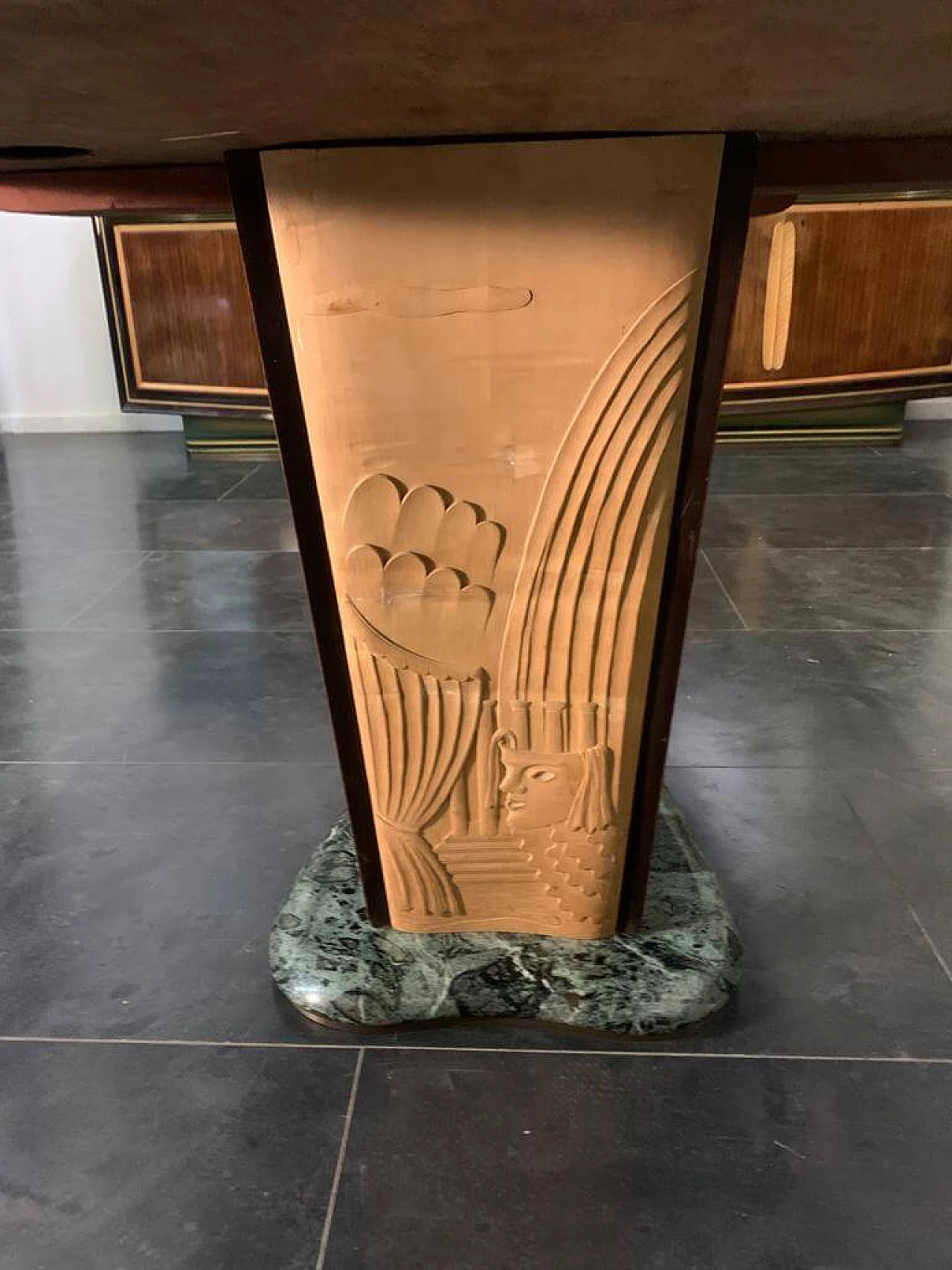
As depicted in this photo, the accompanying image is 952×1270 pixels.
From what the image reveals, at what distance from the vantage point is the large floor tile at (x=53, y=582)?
1.91m

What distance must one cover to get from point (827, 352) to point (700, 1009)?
7.94ft

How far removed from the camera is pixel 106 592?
2.02 metres

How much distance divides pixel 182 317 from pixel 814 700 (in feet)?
7.35

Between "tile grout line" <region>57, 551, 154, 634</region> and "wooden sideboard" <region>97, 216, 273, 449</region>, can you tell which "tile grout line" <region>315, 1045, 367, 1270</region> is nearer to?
"tile grout line" <region>57, 551, 154, 634</region>

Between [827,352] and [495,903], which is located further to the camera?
[827,352]

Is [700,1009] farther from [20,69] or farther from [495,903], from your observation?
[20,69]

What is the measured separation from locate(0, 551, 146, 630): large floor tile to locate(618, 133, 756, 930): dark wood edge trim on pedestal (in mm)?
1344

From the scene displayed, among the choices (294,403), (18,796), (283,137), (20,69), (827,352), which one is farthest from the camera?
(827,352)

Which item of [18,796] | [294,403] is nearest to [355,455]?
[294,403]

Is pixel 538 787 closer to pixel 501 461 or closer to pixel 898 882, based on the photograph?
pixel 501 461

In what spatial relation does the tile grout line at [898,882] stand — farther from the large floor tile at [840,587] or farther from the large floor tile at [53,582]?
the large floor tile at [53,582]

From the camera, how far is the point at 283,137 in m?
0.62

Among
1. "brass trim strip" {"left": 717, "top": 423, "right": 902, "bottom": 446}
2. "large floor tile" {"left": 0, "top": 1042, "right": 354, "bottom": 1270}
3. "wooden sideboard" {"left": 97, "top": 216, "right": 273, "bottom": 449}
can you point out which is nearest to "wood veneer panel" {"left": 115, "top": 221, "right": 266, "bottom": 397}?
"wooden sideboard" {"left": 97, "top": 216, "right": 273, "bottom": 449}

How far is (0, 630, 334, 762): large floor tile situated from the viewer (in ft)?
4.58
